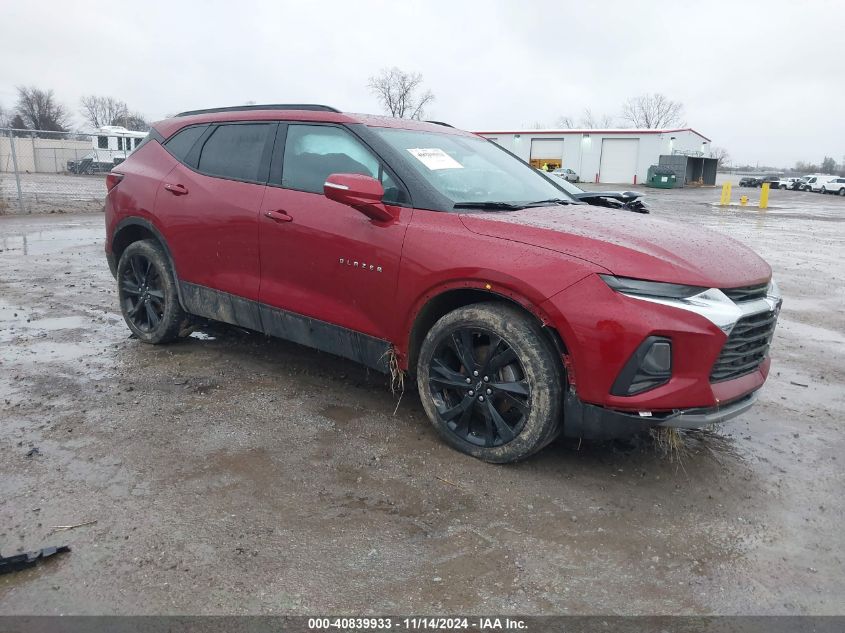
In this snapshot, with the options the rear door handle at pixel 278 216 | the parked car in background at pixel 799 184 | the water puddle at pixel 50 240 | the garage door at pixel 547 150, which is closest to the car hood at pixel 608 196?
the rear door handle at pixel 278 216

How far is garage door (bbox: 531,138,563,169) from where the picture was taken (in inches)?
2196

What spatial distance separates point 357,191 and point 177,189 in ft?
6.48

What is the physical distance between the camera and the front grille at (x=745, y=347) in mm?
3062

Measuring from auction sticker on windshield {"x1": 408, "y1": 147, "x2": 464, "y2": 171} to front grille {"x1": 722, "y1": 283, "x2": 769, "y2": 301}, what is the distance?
1750 millimetres

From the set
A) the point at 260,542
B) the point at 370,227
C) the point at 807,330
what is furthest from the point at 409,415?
the point at 807,330

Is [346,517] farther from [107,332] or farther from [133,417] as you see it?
[107,332]

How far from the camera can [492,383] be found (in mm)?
3352

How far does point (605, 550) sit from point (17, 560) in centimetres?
231

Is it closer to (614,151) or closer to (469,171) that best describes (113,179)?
(469,171)

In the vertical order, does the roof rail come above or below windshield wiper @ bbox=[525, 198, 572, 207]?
above

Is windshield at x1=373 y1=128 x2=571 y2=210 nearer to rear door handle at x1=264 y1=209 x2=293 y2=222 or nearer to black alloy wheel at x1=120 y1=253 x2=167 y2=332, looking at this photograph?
rear door handle at x1=264 y1=209 x2=293 y2=222

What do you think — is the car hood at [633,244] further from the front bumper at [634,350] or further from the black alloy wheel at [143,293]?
the black alloy wheel at [143,293]

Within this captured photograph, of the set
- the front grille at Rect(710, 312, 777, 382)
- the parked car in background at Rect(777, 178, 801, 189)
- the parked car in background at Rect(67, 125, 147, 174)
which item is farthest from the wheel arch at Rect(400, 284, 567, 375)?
the parked car in background at Rect(777, 178, 801, 189)

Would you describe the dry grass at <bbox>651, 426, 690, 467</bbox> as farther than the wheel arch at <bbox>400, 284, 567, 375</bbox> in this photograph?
Yes
